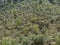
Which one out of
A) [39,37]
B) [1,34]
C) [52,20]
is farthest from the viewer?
[52,20]

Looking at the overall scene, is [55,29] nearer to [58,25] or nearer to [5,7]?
[58,25]

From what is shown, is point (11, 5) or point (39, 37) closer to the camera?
point (39, 37)

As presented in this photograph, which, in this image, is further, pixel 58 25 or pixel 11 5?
pixel 11 5

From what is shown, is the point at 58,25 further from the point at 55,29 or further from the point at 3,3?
the point at 3,3

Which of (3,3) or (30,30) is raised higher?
(30,30)

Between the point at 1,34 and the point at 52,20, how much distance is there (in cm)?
308

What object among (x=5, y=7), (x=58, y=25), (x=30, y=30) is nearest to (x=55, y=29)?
(x=58, y=25)

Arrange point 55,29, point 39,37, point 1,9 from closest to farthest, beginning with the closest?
point 39,37 < point 55,29 < point 1,9

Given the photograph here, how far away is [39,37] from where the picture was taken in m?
6.47

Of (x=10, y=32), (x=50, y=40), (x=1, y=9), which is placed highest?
(x=50, y=40)

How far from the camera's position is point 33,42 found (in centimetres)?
658

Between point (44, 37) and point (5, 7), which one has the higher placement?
point (44, 37)

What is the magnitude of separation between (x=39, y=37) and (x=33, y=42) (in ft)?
0.95

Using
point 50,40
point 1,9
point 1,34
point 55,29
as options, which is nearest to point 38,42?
point 50,40
